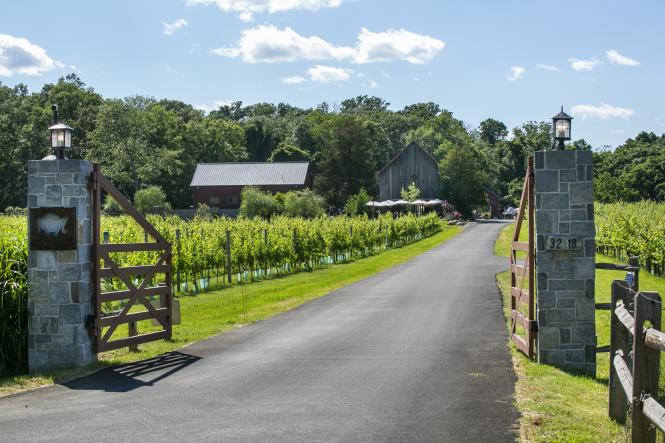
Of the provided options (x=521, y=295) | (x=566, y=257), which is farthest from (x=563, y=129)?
(x=521, y=295)

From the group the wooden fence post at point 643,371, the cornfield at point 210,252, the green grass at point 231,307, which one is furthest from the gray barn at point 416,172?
the wooden fence post at point 643,371

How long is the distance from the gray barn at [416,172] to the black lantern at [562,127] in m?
66.7

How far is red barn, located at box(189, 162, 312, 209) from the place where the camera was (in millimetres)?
78938

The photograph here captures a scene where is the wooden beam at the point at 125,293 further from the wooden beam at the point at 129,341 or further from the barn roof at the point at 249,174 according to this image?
the barn roof at the point at 249,174

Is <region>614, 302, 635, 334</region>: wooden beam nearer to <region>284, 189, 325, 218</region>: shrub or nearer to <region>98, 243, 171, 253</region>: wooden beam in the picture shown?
<region>98, 243, 171, 253</region>: wooden beam

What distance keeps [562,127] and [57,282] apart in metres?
7.29

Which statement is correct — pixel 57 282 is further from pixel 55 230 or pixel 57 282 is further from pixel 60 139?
pixel 60 139

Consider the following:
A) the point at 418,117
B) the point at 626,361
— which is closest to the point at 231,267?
the point at 626,361

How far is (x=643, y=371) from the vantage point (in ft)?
17.7

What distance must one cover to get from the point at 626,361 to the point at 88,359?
7.11 meters

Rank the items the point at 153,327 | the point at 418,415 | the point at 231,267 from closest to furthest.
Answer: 1. the point at 418,415
2. the point at 153,327
3. the point at 231,267

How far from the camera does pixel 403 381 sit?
29.1 ft

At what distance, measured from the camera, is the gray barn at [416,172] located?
76875 millimetres

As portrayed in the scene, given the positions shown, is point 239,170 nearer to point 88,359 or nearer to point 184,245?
point 184,245
